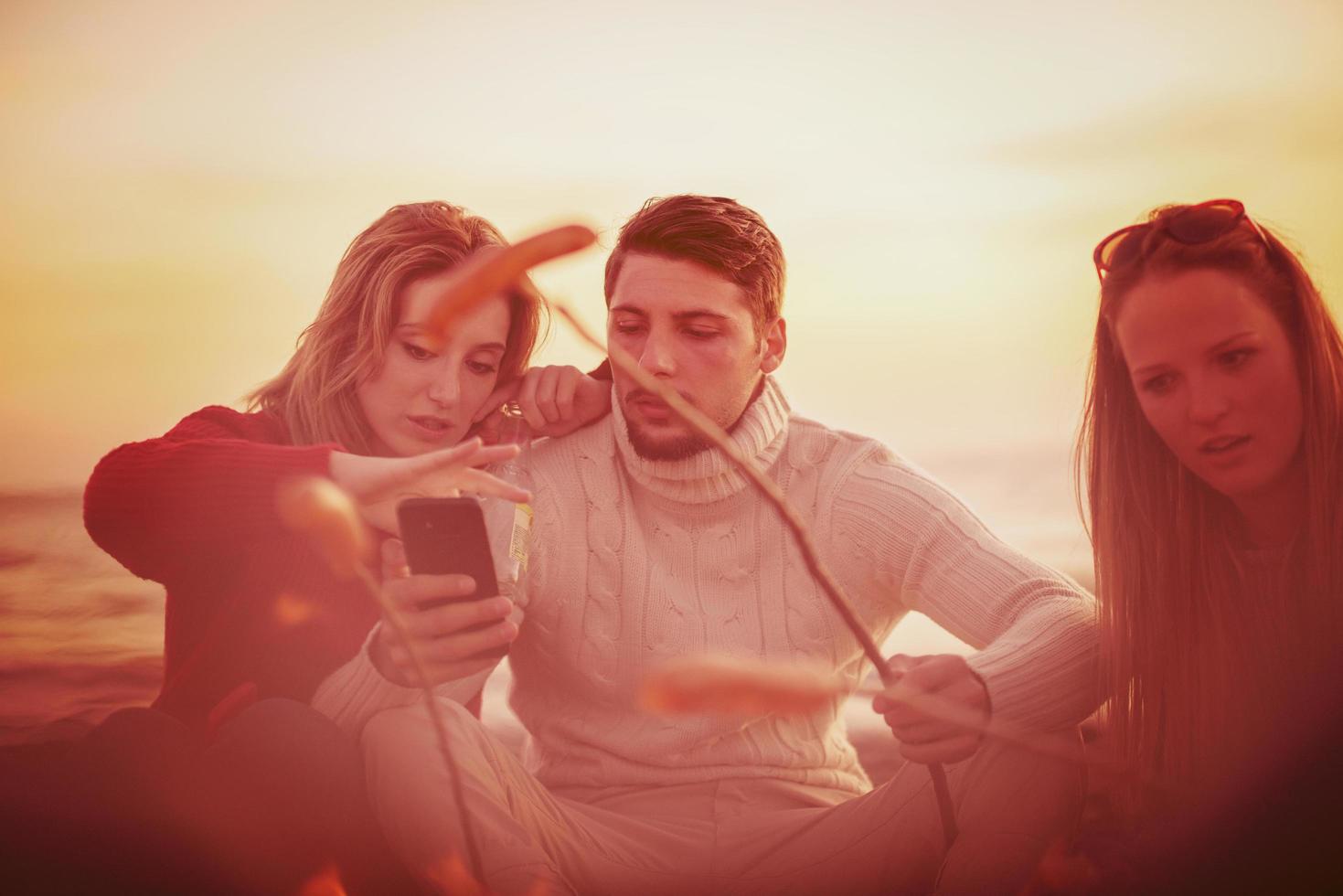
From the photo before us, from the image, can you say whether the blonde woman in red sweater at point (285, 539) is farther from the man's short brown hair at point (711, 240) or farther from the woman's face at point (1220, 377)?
the woman's face at point (1220, 377)

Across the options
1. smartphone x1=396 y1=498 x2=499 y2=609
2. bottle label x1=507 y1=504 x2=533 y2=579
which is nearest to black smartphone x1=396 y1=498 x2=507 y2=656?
smartphone x1=396 y1=498 x2=499 y2=609

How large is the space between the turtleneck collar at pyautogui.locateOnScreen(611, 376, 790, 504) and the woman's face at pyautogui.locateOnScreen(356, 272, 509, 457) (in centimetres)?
22

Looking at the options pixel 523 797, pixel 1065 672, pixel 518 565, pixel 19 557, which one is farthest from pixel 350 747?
pixel 19 557

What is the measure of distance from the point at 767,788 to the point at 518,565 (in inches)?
19.0

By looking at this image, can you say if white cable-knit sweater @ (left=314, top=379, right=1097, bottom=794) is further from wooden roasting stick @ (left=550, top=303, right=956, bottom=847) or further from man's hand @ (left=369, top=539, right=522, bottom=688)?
wooden roasting stick @ (left=550, top=303, right=956, bottom=847)

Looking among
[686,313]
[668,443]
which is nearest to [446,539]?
[668,443]

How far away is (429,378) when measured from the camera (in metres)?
1.85

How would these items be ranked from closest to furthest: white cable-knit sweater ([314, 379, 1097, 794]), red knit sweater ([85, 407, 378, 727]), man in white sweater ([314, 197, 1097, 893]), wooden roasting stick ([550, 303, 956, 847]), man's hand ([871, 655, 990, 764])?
wooden roasting stick ([550, 303, 956, 847]) → man's hand ([871, 655, 990, 764]) → man in white sweater ([314, 197, 1097, 893]) → red knit sweater ([85, 407, 378, 727]) → white cable-knit sweater ([314, 379, 1097, 794])

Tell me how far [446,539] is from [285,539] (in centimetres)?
48

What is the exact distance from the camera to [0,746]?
6.25ft

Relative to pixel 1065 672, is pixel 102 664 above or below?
below

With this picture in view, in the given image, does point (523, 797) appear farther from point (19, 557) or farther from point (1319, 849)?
point (19, 557)

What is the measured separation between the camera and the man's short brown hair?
1.82 m

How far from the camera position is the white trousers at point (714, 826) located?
1416 millimetres
